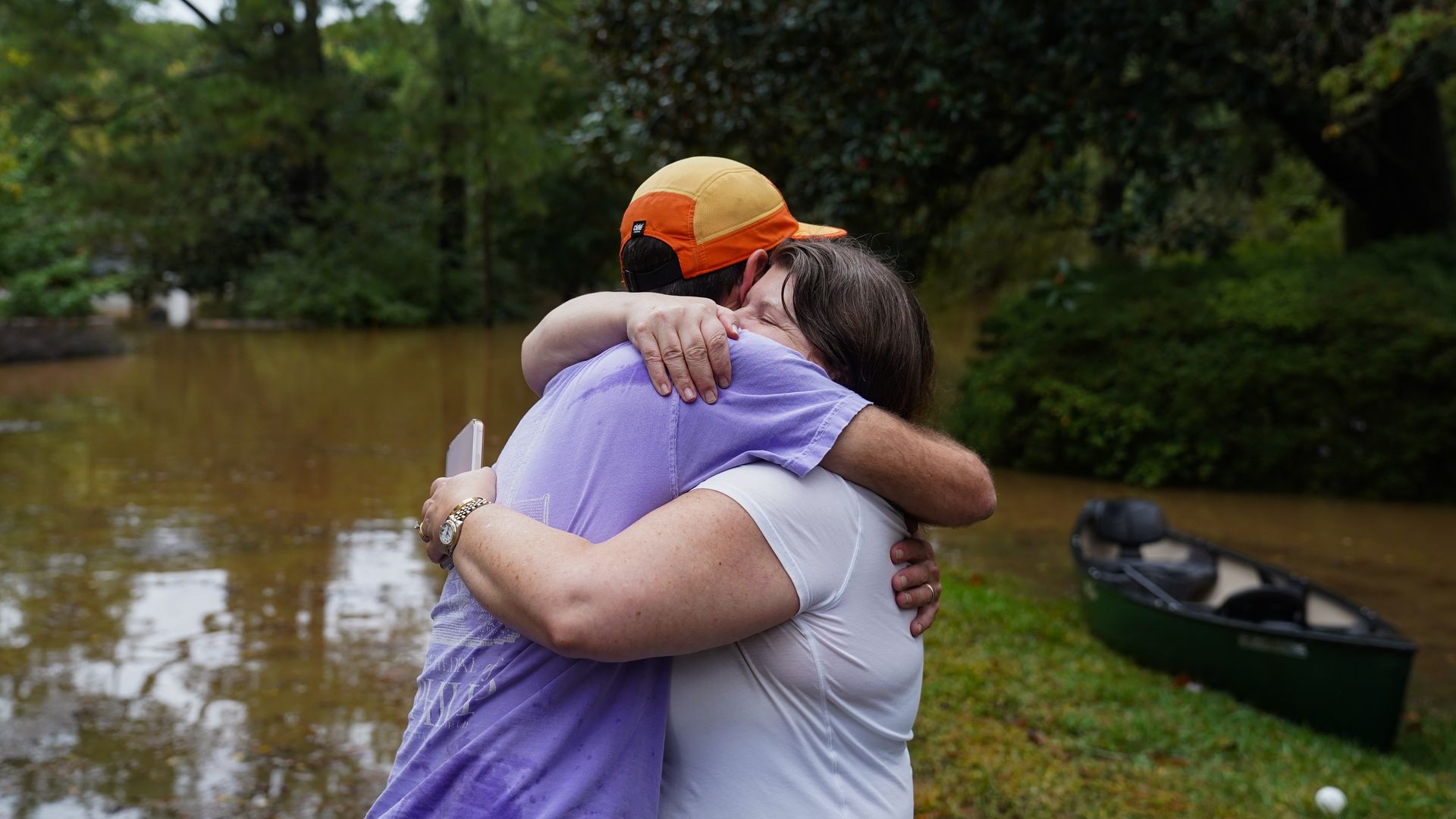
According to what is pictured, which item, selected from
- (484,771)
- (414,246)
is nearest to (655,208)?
(484,771)

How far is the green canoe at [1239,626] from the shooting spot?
6738mm

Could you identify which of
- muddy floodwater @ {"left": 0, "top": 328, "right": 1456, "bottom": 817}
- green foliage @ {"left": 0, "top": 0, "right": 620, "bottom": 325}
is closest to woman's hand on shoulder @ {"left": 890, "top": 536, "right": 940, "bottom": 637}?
muddy floodwater @ {"left": 0, "top": 328, "right": 1456, "bottom": 817}

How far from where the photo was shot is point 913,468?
179 cm

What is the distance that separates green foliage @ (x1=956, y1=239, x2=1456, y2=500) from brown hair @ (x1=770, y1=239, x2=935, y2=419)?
12.7 metres

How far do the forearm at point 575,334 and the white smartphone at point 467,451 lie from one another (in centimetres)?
13

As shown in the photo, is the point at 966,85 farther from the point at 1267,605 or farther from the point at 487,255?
the point at 487,255

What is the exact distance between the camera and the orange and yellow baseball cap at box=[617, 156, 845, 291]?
6.50 feet

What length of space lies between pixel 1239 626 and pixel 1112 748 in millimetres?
1939

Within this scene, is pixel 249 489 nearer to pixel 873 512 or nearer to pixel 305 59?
pixel 873 512

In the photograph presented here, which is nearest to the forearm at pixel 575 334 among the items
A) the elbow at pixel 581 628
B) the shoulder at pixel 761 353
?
the shoulder at pixel 761 353

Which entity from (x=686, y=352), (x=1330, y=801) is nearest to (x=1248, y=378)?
(x=1330, y=801)

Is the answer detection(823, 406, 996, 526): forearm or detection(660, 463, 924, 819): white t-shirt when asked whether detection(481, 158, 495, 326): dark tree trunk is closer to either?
detection(823, 406, 996, 526): forearm

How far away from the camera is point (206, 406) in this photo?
18.2m

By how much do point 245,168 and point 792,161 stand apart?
27767 millimetres
